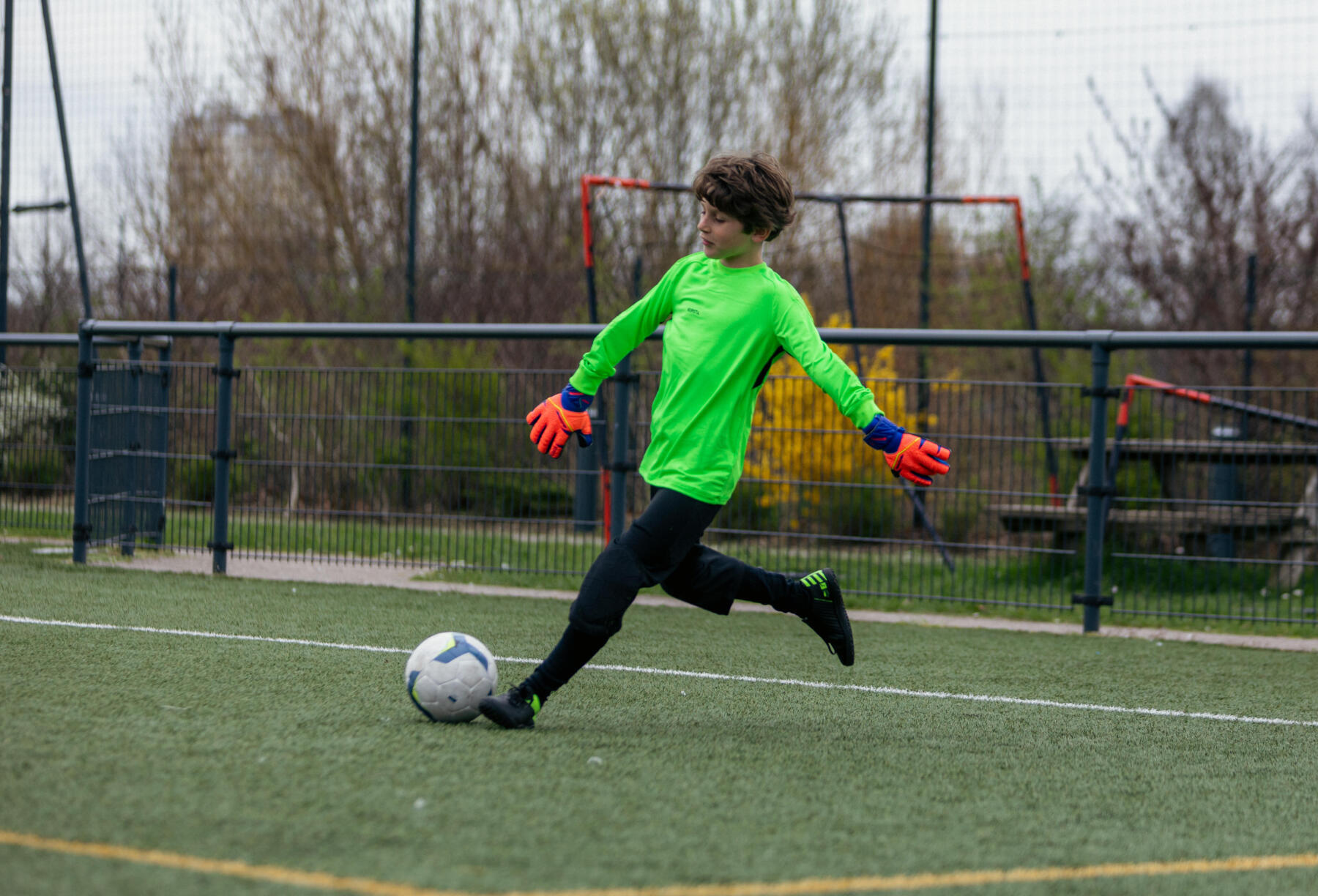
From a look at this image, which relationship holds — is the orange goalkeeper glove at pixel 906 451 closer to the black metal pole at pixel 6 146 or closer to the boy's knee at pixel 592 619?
the boy's knee at pixel 592 619

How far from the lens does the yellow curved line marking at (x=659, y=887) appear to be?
7.76 feet

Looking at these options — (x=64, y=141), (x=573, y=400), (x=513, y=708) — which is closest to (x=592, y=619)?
(x=513, y=708)

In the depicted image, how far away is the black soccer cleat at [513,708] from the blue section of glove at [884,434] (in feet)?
3.92

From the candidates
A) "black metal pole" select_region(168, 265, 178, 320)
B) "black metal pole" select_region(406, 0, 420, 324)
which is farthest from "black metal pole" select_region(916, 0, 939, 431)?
"black metal pole" select_region(168, 265, 178, 320)

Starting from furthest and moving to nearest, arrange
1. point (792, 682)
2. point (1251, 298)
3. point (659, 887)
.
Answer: point (1251, 298) < point (792, 682) < point (659, 887)

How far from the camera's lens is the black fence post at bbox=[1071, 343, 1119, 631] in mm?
6363

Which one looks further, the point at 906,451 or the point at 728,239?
the point at 728,239

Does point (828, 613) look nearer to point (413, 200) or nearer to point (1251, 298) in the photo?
point (1251, 298)

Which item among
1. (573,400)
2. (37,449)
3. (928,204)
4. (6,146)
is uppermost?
(6,146)

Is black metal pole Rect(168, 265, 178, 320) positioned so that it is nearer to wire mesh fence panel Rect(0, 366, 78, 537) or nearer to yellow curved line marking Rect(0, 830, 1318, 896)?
wire mesh fence panel Rect(0, 366, 78, 537)

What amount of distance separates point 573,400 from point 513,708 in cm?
92

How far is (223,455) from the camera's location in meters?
7.48

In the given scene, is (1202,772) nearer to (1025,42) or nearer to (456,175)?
(1025,42)

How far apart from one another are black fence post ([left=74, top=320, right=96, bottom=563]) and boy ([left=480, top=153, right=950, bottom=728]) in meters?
4.69
